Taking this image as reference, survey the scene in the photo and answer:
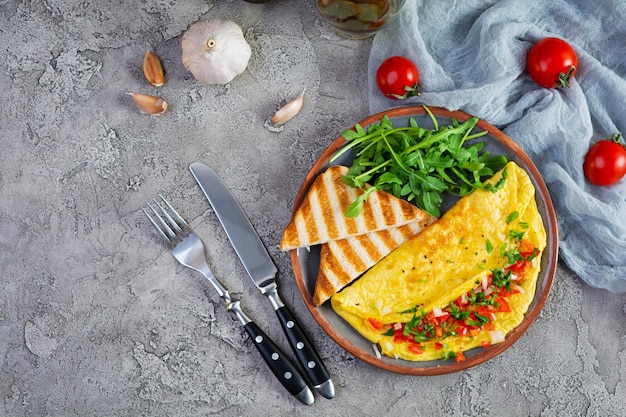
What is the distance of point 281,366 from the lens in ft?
10.8

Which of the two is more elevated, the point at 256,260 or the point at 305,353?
the point at 256,260

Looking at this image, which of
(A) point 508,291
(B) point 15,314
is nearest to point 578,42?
(A) point 508,291

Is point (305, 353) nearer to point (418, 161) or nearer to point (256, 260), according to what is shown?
point (256, 260)

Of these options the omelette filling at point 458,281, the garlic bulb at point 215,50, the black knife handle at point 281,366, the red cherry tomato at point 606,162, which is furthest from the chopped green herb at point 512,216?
the garlic bulb at point 215,50

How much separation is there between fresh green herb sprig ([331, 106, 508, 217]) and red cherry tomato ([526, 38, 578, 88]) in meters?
0.47

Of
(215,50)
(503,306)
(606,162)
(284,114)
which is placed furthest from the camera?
(284,114)

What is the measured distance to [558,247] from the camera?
325 centimetres

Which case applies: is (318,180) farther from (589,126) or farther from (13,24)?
(13,24)

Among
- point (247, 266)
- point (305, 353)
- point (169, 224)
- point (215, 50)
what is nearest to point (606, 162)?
point (305, 353)

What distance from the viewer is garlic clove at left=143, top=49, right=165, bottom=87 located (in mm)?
3543

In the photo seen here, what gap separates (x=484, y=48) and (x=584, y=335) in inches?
63.7

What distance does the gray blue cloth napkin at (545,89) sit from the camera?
3.34m

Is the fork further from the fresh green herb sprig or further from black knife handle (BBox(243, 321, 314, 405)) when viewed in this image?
the fresh green herb sprig

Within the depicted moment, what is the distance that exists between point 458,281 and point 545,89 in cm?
114
